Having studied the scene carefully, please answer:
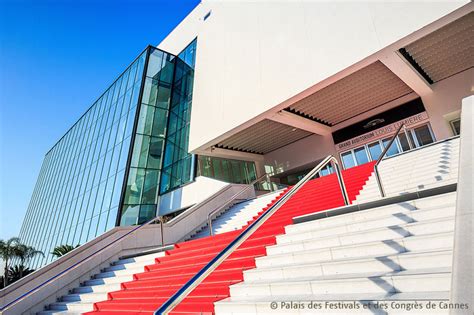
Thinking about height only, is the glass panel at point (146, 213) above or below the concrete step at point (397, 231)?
above

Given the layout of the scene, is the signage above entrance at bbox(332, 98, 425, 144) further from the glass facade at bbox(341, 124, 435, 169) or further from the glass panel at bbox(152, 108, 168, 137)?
the glass panel at bbox(152, 108, 168, 137)

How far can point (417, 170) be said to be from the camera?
7.00 m

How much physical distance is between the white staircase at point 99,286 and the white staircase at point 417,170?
5.78 metres

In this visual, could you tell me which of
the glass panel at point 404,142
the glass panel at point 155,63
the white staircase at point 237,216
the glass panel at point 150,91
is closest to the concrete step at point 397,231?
the white staircase at point 237,216

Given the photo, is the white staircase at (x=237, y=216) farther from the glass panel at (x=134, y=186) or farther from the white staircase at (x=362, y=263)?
the glass panel at (x=134, y=186)

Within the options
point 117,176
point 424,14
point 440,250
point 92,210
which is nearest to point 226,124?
point 424,14

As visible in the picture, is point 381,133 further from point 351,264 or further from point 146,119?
point 146,119

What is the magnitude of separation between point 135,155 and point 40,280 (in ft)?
36.6

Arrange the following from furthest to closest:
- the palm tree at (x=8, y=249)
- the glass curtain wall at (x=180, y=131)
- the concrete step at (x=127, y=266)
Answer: the palm tree at (x=8, y=249) < the glass curtain wall at (x=180, y=131) < the concrete step at (x=127, y=266)

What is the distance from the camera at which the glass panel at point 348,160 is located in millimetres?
14008

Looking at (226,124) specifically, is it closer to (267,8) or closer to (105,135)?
(267,8)

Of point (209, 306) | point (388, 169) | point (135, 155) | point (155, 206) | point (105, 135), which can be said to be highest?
point (105, 135)

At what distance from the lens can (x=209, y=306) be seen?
11.2 ft

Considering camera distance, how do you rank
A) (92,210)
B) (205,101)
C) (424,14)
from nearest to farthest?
(424,14) < (205,101) < (92,210)
